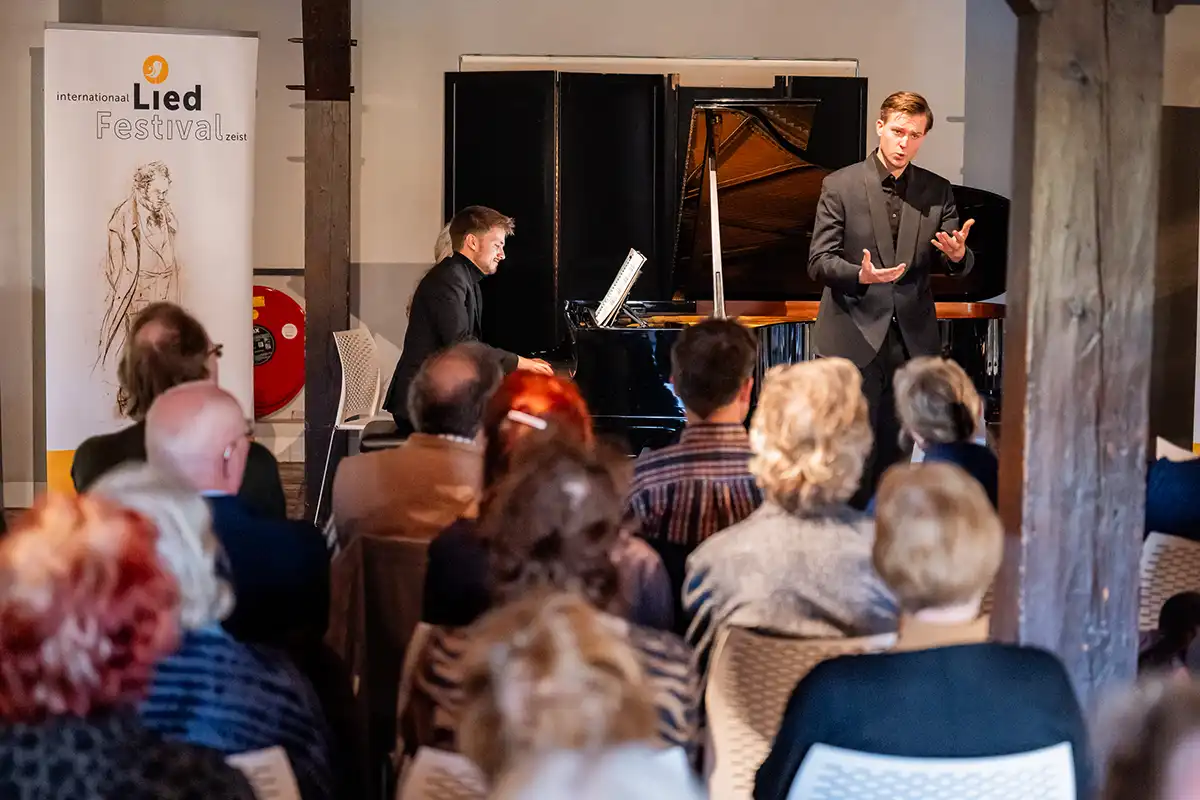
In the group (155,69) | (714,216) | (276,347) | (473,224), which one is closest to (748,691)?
(714,216)

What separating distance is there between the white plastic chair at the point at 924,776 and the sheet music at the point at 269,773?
63 centimetres

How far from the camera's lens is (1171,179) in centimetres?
661

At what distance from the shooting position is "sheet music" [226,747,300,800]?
5.21ft

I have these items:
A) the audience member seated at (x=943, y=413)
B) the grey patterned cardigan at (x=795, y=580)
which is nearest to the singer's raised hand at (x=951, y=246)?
the audience member seated at (x=943, y=413)

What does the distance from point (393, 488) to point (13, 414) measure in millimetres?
4494

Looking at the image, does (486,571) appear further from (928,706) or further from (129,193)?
(129,193)

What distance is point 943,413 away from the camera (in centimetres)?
277

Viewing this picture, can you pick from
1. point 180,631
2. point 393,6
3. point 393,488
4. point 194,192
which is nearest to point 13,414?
point 194,192

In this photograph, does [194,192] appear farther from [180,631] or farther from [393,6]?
[180,631]

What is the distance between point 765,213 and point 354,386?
6.95 feet

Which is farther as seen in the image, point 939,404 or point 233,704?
point 939,404

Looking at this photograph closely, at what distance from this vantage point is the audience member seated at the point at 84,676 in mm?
1312

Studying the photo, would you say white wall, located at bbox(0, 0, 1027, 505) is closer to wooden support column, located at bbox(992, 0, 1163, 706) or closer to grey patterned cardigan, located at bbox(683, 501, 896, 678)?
wooden support column, located at bbox(992, 0, 1163, 706)

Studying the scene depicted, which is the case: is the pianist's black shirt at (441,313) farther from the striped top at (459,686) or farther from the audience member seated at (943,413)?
the striped top at (459,686)
